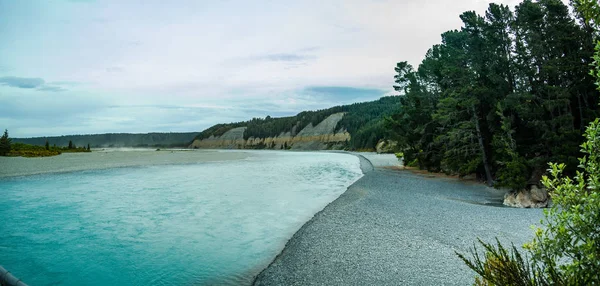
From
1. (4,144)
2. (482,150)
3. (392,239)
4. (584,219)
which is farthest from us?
(4,144)

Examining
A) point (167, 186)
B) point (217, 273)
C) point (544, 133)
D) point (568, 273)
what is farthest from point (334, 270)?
point (167, 186)

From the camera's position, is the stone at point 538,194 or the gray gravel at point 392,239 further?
the stone at point 538,194

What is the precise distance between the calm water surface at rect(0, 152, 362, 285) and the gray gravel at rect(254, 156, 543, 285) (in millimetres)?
1026

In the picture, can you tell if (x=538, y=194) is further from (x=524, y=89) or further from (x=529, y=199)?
(x=524, y=89)

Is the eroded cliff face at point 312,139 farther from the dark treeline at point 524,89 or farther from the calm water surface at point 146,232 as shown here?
the calm water surface at point 146,232

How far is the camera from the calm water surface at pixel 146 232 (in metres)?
8.19

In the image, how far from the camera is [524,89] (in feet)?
60.3

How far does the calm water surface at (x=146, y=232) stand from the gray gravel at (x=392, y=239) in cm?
103

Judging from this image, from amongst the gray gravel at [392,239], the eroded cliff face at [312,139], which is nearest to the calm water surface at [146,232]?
the gray gravel at [392,239]

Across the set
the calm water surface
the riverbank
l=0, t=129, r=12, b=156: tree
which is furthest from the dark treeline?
l=0, t=129, r=12, b=156: tree

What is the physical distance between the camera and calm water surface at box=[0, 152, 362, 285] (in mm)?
8188

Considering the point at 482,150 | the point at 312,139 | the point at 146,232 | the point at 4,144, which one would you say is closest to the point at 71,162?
the point at 4,144

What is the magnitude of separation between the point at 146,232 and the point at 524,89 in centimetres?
2025

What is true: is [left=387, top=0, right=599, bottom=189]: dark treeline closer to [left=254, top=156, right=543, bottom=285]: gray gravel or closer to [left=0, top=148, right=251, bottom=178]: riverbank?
[left=254, top=156, right=543, bottom=285]: gray gravel
